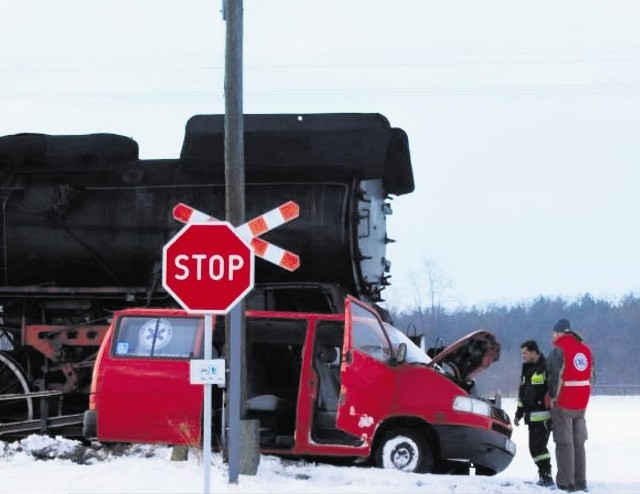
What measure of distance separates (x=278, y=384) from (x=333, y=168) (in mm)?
2827

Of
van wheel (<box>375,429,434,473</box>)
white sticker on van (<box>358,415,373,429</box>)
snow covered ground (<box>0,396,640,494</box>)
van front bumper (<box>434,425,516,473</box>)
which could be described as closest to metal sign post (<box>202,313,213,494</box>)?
snow covered ground (<box>0,396,640,494</box>)

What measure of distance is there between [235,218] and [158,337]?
2.15 meters

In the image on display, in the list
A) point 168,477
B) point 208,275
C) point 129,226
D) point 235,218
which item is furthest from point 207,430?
point 129,226

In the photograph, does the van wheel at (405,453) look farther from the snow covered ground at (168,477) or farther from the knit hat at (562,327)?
the knit hat at (562,327)

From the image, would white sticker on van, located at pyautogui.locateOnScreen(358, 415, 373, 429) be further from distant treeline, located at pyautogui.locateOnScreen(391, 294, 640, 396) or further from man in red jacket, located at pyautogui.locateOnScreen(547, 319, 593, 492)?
distant treeline, located at pyautogui.locateOnScreen(391, 294, 640, 396)

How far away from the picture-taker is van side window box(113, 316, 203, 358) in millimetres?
12500

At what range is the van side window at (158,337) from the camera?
492 inches

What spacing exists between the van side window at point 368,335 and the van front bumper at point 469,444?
101cm

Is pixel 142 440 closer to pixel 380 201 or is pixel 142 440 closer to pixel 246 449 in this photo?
pixel 246 449

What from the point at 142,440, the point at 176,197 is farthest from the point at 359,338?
the point at 176,197

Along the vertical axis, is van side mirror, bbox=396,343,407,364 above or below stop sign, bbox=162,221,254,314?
below

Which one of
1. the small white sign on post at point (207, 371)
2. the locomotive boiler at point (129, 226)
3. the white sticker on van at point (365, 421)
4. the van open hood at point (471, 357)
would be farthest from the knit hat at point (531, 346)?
the small white sign on post at point (207, 371)

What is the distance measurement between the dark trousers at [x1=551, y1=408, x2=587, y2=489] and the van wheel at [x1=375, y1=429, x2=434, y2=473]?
4.61 feet

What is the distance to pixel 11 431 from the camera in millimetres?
13695
